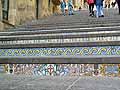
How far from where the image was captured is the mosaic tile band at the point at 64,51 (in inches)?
247

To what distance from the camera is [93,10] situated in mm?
15961

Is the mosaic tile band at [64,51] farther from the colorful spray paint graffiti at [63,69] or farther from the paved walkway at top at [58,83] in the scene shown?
the paved walkway at top at [58,83]

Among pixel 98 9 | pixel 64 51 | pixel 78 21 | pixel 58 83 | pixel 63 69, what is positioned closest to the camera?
pixel 58 83

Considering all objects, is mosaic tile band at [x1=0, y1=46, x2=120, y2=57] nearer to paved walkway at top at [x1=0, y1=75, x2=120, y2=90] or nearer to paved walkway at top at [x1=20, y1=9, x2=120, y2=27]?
paved walkway at top at [x1=0, y1=75, x2=120, y2=90]

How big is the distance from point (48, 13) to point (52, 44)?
14704mm

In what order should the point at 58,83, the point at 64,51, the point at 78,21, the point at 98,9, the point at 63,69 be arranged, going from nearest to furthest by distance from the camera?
the point at 58,83, the point at 63,69, the point at 64,51, the point at 78,21, the point at 98,9

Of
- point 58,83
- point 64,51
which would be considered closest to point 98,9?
point 64,51

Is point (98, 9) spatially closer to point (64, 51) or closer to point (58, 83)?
point (64, 51)

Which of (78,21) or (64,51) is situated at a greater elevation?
(78,21)

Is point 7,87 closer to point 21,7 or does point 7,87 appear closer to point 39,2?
point 21,7

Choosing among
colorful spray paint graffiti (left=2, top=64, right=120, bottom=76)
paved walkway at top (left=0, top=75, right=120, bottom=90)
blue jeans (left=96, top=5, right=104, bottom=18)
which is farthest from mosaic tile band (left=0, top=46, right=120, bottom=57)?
blue jeans (left=96, top=5, right=104, bottom=18)

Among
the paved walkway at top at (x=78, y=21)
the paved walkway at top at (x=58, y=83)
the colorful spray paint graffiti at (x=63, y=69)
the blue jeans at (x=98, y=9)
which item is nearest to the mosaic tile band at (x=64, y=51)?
the colorful spray paint graffiti at (x=63, y=69)

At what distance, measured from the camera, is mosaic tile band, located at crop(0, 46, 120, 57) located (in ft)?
20.6

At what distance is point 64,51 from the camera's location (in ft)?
21.9
